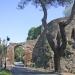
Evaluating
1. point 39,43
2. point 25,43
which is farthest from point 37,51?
point 25,43

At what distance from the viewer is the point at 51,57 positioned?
2154 inches

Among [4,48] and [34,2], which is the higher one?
[34,2]

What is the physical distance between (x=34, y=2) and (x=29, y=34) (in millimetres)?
78394

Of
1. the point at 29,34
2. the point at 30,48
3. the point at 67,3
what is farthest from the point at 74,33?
the point at 29,34

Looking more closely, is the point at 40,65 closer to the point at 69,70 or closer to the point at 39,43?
the point at 39,43

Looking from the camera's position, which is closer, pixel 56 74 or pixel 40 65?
pixel 56 74

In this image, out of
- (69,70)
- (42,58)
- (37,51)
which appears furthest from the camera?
(37,51)

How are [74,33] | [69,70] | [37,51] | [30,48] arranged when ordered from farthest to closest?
[30,48], [37,51], [74,33], [69,70]

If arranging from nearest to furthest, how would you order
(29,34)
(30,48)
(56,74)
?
(56,74) < (30,48) < (29,34)

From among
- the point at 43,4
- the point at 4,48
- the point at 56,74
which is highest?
the point at 43,4

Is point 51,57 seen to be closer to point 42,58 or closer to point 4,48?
point 42,58

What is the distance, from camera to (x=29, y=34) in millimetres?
116438

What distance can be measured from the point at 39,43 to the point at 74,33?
9777 millimetres

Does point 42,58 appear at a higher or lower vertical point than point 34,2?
lower
